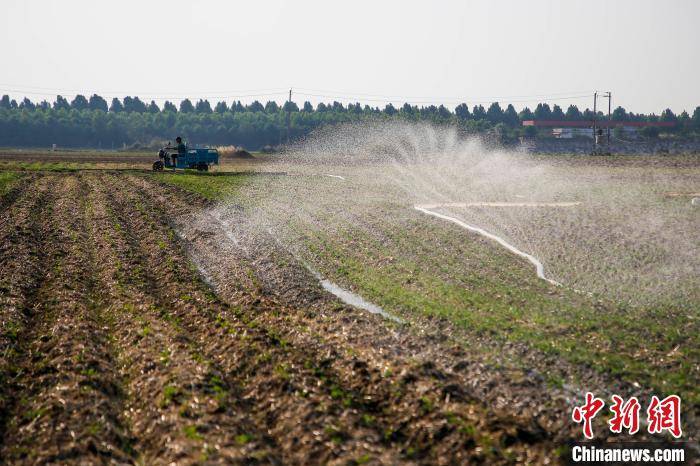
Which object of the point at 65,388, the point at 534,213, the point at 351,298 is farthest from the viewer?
the point at 534,213

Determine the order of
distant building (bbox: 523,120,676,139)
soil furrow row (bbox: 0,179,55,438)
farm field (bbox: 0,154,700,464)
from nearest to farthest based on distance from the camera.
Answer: farm field (bbox: 0,154,700,464) < soil furrow row (bbox: 0,179,55,438) < distant building (bbox: 523,120,676,139)

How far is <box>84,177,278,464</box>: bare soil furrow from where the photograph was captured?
1095 cm

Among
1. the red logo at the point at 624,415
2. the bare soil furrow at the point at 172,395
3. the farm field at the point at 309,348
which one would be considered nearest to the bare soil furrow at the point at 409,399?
the farm field at the point at 309,348

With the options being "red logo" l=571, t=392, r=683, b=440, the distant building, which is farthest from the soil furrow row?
the distant building

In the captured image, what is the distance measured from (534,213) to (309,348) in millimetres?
21753

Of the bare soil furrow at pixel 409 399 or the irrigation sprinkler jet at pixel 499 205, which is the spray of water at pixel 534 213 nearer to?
the irrigation sprinkler jet at pixel 499 205

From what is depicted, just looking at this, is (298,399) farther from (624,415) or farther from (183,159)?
(183,159)

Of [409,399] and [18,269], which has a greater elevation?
[18,269]

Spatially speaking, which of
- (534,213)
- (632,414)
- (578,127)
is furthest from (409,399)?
(578,127)

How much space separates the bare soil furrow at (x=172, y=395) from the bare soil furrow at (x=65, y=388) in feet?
1.32

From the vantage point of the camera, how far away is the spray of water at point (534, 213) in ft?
76.5

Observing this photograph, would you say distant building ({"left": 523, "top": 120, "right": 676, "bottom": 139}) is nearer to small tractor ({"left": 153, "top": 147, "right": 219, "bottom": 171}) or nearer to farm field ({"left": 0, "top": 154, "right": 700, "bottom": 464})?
small tractor ({"left": 153, "top": 147, "right": 219, "bottom": 171})

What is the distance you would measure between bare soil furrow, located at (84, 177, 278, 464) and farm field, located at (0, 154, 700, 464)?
0.05 meters

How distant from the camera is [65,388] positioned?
13320 mm
